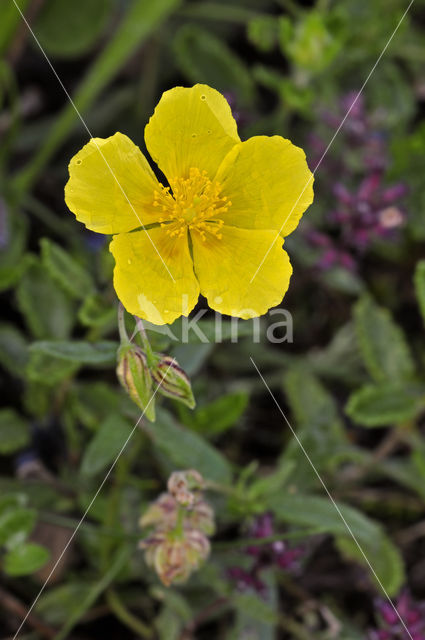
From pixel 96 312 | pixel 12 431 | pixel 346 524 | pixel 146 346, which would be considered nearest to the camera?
pixel 146 346

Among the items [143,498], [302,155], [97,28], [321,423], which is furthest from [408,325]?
[97,28]

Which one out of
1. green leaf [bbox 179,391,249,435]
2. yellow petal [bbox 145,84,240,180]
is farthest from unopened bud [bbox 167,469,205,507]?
yellow petal [bbox 145,84,240,180]

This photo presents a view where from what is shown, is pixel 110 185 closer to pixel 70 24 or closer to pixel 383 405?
pixel 383 405

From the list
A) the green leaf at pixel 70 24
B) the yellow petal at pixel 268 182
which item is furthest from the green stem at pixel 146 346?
A: the green leaf at pixel 70 24

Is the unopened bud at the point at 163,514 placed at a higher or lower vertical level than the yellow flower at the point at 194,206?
lower

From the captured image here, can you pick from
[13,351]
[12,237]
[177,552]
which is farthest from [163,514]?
[12,237]

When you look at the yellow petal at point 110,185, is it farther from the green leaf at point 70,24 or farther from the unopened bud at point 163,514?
the green leaf at point 70,24

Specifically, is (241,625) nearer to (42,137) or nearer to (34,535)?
(34,535)
